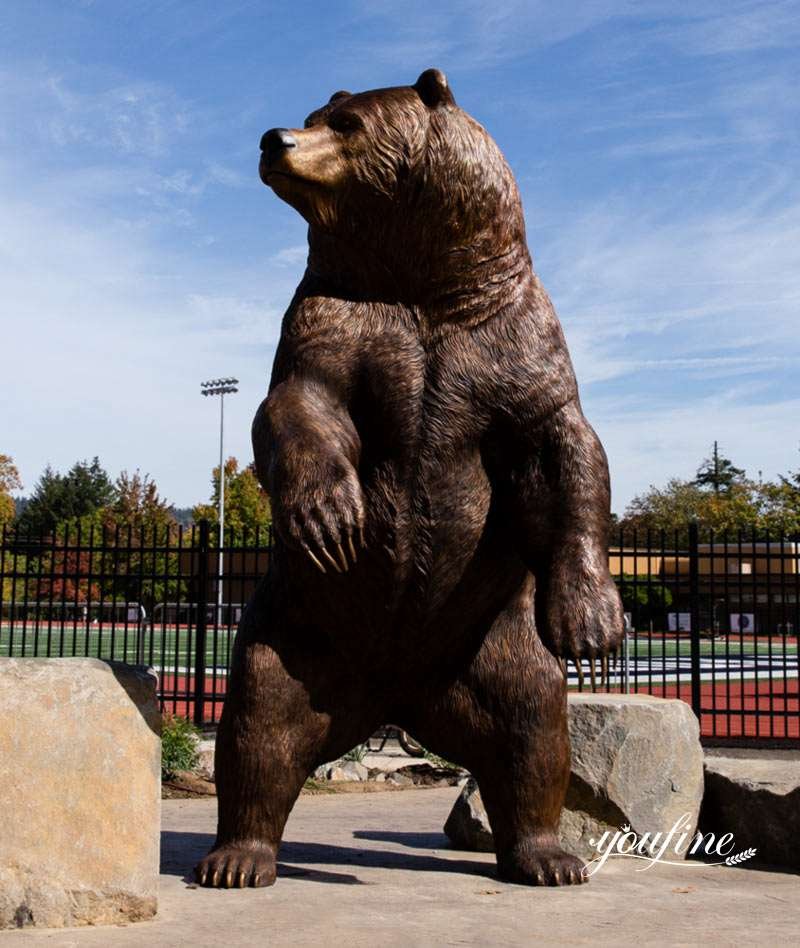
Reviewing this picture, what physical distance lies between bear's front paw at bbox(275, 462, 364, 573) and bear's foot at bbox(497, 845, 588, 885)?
4.05 ft

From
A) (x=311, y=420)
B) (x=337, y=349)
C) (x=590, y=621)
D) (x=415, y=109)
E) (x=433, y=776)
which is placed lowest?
(x=433, y=776)

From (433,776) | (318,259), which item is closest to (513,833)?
(318,259)

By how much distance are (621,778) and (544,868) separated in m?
1.01

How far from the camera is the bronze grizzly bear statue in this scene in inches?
129

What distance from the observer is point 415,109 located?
11.1ft

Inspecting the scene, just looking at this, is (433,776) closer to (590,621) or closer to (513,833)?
(513,833)

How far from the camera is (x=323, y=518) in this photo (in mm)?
2988

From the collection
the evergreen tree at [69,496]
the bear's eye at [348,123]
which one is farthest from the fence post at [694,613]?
the evergreen tree at [69,496]

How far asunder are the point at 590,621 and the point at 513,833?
2.73 ft

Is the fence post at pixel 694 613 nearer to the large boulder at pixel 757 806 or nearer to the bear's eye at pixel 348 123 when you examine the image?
the large boulder at pixel 757 806

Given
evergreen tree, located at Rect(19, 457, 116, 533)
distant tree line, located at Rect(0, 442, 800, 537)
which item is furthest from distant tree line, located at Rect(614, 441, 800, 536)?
evergreen tree, located at Rect(19, 457, 116, 533)

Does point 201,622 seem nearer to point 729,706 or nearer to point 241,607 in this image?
point 241,607

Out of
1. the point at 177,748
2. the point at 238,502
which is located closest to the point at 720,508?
the point at 238,502

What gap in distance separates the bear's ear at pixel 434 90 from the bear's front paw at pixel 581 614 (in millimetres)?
Answer: 1476
